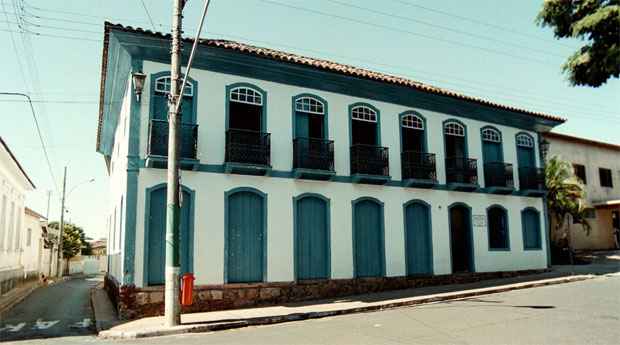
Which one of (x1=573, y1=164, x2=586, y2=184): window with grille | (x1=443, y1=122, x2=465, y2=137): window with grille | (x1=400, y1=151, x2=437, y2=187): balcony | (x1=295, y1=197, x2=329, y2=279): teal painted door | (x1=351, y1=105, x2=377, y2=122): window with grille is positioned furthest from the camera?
(x1=573, y1=164, x2=586, y2=184): window with grille

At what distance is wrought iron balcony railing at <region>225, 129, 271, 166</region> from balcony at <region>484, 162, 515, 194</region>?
8.85m

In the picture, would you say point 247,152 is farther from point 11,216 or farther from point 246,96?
point 11,216

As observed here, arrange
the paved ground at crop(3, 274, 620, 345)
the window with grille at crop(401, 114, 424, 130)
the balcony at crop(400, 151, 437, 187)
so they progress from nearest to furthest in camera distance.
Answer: the paved ground at crop(3, 274, 620, 345) < the balcony at crop(400, 151, 437, 187) < the window with grille at crop(401, 114, 424, 130)

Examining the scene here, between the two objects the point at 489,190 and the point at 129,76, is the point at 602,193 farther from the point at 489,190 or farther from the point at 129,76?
the point at 129,76

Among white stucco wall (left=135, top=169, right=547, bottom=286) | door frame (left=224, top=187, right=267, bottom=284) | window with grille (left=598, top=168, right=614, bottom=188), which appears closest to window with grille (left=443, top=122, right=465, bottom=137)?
white stucco wall (left=135, top=169, right=547, bottom=286)

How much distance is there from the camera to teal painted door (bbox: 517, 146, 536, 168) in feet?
63.0

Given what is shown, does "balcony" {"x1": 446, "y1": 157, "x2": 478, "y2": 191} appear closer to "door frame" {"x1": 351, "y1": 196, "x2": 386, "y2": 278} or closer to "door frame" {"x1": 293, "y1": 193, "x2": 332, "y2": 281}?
"door frame" {"x1": 351, "y1": 196, "x2": 386, "y2": 278}

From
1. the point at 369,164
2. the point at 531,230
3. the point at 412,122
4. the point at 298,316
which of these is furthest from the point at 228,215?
the point at 531,230

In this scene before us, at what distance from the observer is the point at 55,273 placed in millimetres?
34219

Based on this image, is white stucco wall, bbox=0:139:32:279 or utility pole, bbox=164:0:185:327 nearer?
utility pole, bbox=164:0:185:327

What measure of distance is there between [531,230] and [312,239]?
33.0 ft

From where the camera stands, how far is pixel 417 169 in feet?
52.6

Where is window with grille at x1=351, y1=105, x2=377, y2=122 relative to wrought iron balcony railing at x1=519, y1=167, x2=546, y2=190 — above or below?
above

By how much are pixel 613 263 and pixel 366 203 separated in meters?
13.0
